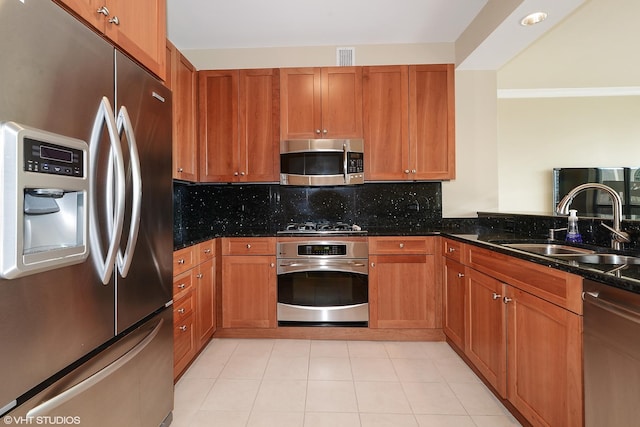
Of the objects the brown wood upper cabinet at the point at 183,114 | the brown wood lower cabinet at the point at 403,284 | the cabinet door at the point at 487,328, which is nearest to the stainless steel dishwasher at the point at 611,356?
the cabinet door at the point at 487,328

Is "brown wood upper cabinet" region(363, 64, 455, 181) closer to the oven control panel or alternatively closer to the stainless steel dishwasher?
the oven control panel

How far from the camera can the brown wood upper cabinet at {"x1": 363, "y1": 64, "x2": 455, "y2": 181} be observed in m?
2.81

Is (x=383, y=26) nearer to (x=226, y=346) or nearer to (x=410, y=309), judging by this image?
(x=410, y=309)

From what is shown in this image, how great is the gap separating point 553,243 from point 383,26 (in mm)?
2157

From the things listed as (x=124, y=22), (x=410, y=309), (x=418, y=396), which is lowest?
(x=418, y=396)

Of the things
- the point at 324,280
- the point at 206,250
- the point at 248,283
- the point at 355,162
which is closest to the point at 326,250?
the point at 324,280

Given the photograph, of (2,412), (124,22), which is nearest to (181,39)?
(124,22)

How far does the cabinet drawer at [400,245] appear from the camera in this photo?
2602 millimetres

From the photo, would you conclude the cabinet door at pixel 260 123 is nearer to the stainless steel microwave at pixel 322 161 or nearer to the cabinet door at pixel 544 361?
the stainless steel microwave at pixel 322 161

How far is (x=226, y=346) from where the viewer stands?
254cm

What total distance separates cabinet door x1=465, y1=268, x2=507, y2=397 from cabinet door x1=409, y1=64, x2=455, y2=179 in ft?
3.83

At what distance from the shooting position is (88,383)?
3.28 feet

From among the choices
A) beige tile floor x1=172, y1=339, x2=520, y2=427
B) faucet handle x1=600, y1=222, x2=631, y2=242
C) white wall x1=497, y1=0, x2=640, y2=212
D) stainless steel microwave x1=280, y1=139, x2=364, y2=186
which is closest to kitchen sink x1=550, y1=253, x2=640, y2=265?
faucet handle x1=600, y1=222, x2=631, y2=242

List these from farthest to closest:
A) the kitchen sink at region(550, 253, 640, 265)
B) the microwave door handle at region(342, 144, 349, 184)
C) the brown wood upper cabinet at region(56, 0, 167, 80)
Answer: the microwave door handle at region(342, 144, 349, 184) → the kitchen sink at region(550, 253, 640, 265) → the brown wood upper cabinet at region(56, 0, 167, 80)
